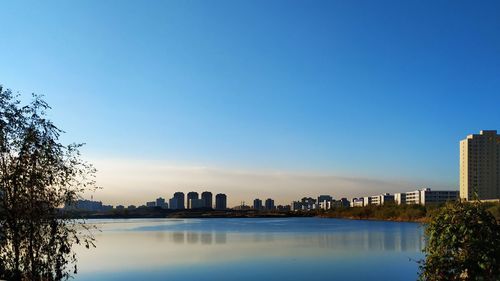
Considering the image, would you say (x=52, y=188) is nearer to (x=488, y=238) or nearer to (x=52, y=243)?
(x=52, y=243)

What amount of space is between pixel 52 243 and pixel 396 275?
21.7 meters

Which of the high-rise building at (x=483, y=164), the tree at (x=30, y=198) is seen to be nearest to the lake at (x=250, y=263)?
the tree at (x=30, y=198)

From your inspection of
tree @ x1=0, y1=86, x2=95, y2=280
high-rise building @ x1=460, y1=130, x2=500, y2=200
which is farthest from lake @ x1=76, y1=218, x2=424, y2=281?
high-rise building @ x1=460, y1=130, x2=500, y2=200

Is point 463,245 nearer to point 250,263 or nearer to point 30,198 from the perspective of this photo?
point 30,198

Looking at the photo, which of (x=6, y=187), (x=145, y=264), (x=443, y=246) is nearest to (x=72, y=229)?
(x=6, y=187)

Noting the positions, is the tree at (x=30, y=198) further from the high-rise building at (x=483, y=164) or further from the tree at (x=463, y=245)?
the high-rise building at (x=483, y=164)

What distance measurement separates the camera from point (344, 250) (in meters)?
46.3

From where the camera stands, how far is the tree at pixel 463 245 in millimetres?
10203

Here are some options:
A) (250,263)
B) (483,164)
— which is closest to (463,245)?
(250,263)

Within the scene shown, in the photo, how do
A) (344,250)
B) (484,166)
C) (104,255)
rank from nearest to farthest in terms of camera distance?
(104,255) < (344,250) < (484,166)

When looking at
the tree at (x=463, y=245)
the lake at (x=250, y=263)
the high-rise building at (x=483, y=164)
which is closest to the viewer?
the tree at (x=463, y=245)

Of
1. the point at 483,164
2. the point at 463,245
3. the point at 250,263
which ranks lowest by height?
the point at 250,263

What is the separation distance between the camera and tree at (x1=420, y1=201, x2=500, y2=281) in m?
10.2

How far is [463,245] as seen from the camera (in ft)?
34.7
